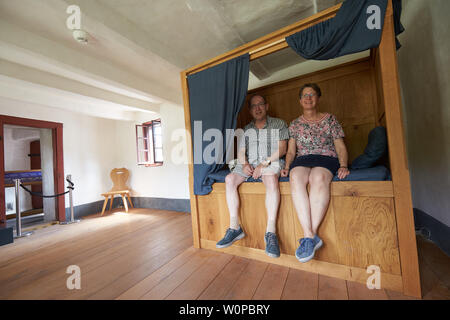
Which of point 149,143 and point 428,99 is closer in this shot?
point 428,99

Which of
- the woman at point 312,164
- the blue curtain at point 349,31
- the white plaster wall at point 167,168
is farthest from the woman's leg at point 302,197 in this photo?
the white plaster wall at point 167,168

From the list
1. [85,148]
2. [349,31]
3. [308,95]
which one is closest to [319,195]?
[308,95]

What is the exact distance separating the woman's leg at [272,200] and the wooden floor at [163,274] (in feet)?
1.17

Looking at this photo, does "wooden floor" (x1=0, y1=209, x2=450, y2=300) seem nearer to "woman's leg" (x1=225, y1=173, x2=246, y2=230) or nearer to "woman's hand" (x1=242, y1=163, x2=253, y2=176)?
"woman's leg" (x1=225, y1=173, x2=246, y2=230)

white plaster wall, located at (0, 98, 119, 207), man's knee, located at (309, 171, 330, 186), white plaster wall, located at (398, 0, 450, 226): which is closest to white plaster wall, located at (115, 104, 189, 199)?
white plaster wall, located at (0, 98, 119, 207)

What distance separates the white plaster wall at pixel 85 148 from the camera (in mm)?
3973

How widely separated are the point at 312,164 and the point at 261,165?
0.45 meters

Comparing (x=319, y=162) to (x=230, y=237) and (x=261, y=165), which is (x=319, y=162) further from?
(x=230, y=237)

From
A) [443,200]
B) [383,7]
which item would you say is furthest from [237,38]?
[443,200]

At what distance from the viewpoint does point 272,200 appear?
5.19 feet

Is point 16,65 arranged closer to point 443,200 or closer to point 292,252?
point 292,252

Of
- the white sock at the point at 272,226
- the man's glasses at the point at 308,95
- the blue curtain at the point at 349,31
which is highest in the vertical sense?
the blue curtain at the point at 349,31

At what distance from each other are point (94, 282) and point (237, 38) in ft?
9.35

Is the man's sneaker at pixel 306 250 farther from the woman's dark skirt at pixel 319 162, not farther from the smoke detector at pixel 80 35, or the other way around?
the smoke detector at pixel 80 35
